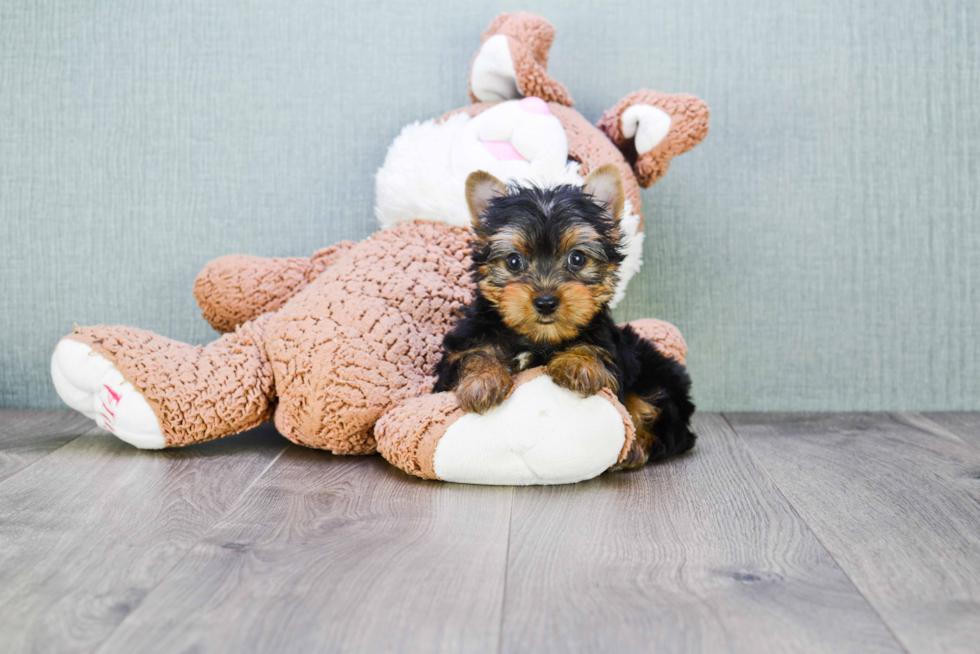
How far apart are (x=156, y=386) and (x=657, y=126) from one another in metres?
1.65

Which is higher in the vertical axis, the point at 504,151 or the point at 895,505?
A: the point at 504,151

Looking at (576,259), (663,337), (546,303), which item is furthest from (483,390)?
(663,337)

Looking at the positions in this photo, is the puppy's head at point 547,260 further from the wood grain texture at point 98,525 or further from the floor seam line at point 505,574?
the wood grain texture at point 98,525

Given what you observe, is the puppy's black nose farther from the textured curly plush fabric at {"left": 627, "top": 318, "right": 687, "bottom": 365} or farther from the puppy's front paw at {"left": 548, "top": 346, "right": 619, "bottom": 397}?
the textured curly plush fabric at {"left": 627, "top": 318, "right": 687, "bottom": 365}

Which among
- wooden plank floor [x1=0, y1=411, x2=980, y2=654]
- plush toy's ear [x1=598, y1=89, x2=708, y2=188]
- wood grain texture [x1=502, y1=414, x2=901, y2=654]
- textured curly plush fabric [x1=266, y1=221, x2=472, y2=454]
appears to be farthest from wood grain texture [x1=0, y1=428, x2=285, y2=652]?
plush toy's ear [x1=598, y1=89, x2=708, y2=188]

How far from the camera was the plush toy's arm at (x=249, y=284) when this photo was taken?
2.48 meters

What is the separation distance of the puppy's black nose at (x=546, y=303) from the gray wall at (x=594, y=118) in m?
1.18

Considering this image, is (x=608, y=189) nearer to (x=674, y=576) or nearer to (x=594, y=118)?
(x=594, y=118)

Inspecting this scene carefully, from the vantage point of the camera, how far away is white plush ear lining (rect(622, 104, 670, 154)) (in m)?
2.39

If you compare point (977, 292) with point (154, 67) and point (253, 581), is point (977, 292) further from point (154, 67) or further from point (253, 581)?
point (154, 67)

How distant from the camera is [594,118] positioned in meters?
2.83

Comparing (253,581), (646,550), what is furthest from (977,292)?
(253,581)

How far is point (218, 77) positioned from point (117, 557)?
1.94 m

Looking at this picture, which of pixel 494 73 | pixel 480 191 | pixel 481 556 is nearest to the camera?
pixel 481 556
